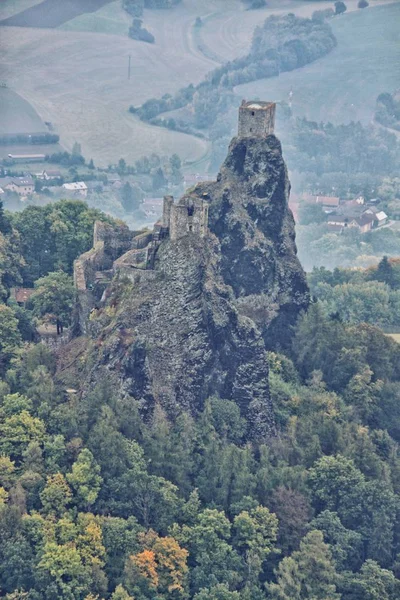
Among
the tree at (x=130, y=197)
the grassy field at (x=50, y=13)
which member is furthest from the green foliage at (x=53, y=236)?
the grassy field at (x=50, y=13)

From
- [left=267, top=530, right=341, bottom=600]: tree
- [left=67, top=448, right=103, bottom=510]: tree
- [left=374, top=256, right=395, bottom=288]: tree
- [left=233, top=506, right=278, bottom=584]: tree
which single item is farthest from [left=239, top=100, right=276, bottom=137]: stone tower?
[left=267, top=530, right=341, bottom=600]: tree

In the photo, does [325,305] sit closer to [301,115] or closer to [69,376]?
[69,376]

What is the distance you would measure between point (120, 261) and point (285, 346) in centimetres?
1160

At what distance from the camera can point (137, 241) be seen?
7012 cm

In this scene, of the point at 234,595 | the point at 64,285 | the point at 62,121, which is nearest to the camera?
the point at 234,595

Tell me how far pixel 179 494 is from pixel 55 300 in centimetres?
1352

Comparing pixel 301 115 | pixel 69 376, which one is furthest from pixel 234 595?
pixel 301 115

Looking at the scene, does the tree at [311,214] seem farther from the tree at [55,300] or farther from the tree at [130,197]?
the tree at [55,300]

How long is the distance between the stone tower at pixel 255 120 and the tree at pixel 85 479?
21059 mm

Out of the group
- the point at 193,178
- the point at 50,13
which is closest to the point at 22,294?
the point at 193,178

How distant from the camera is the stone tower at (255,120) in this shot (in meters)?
73.3

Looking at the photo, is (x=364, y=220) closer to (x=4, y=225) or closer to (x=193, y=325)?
(x=4, y=225)

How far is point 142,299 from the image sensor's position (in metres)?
64.6

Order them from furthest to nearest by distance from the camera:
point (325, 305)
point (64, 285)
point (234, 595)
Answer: point (325, 305) < point (64, 285) < point (234, 595)
